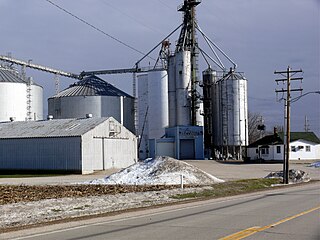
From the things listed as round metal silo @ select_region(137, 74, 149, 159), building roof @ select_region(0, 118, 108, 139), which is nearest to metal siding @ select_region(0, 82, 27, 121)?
building roof @ select_region(0, 118, 108, 139)

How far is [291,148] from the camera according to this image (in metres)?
88.9

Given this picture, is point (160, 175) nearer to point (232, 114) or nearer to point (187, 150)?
point (187, 150)

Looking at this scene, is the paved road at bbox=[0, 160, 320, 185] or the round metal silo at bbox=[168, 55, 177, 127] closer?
the paved road at bbox=[0, 160, 320, 185]

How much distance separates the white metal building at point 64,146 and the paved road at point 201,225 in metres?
39.2

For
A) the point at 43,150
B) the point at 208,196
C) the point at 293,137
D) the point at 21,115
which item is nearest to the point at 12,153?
the point at 43,150

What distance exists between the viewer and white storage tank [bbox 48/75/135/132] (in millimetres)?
89500

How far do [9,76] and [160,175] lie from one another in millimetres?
49197

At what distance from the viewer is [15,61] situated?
90.2 m

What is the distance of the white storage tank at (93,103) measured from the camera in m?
89.5

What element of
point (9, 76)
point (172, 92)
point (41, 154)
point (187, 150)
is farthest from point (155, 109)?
point (41, 154)

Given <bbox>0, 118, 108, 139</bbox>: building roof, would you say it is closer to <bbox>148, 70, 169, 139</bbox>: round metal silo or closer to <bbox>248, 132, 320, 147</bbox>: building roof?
<bbox>148, 70, 169, 139</bbox>: round metal silo

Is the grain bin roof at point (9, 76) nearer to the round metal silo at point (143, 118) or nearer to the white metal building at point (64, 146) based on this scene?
the white metal building at point (64, 146)

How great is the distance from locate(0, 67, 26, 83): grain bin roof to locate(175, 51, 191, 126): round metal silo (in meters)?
24.8

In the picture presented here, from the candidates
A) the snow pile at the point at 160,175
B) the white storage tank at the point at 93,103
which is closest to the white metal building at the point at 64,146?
the snow pile at the point at 160,175
